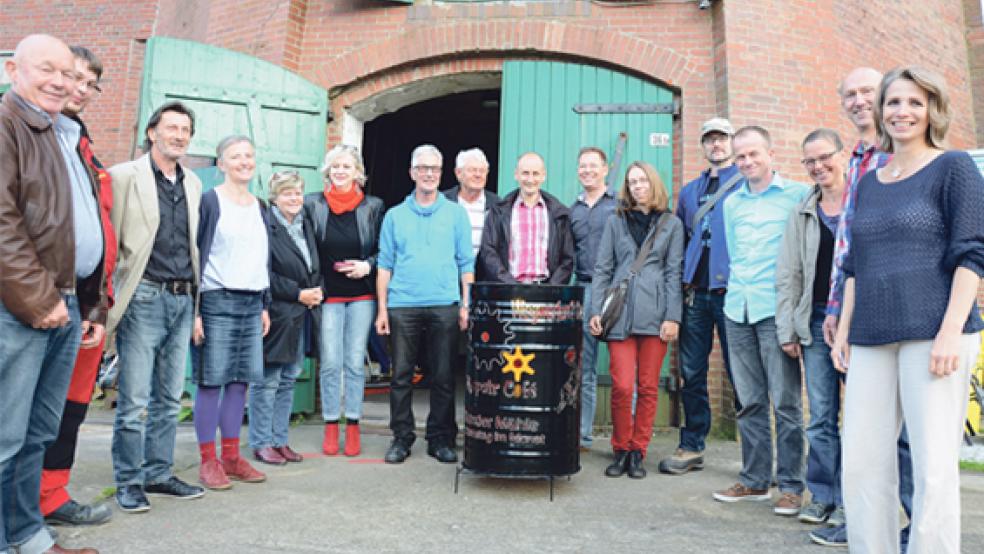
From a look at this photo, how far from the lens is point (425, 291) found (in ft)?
15.3

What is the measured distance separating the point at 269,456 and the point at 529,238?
2.16 m

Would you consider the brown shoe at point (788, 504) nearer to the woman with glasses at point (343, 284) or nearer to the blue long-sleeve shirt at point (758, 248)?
the blue long-sleeve shirt at point (758, 248)

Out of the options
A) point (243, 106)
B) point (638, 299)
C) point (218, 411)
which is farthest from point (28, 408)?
point (243, 106)

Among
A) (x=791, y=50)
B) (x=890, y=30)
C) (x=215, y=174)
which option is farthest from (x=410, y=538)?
(x=890, y=30)

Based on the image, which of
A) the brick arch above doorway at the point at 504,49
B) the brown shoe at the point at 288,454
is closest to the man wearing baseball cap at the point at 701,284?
the brick arch above doorway at the point at 504,49

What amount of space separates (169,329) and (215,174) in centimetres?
272

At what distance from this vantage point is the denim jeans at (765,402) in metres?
3.72

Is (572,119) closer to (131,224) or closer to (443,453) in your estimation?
(443,453)

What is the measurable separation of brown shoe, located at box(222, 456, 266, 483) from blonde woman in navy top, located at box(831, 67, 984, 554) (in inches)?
121

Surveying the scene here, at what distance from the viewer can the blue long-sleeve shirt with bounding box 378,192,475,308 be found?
4664 millimetres

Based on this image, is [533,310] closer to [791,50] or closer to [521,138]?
[521,138]

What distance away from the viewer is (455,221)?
4.77m

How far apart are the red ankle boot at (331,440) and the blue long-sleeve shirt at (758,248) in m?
2.70

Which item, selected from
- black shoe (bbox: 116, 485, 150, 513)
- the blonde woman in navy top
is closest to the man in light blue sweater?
black shoe (bbox: 116, 485, 150, 513)
